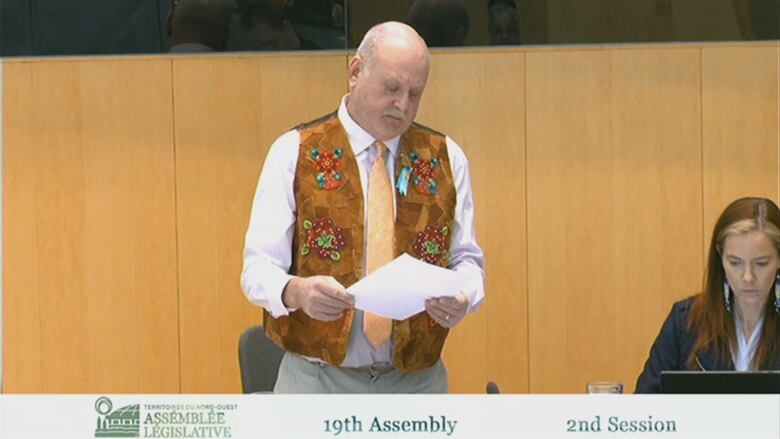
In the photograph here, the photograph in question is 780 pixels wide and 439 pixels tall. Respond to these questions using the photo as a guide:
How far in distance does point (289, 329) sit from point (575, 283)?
2691 mm

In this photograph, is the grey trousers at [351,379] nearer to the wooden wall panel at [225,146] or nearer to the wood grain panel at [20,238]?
the wooden wall panel at [225,146]

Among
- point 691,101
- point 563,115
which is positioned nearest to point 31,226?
point 563,115

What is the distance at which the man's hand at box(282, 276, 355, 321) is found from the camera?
292 centimetres

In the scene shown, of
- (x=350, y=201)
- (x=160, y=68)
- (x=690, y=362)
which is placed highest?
(x=160, y=68)

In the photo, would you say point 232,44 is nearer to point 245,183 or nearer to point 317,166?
point 245,183

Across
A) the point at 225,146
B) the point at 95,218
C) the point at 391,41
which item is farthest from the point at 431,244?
the point at 95,218

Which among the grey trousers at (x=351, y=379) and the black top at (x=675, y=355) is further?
the black top at (x=675, y=355)

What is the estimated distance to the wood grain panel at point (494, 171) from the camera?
5.67 m

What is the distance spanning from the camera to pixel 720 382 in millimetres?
2811

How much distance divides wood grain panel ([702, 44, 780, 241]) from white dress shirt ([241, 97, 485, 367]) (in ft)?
8.35

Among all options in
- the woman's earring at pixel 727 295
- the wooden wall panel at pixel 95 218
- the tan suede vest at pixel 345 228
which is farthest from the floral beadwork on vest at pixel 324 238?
the wooden wall panel at pixel 95 218

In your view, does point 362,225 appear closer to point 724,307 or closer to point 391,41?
point 391,41

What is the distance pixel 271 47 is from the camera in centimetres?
572
